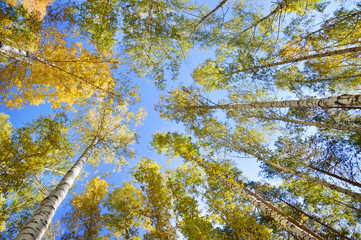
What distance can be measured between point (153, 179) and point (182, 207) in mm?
1653

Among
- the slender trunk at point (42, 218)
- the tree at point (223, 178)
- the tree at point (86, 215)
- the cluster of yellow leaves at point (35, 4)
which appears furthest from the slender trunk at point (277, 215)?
the cluster of yellow leaves at point (35, 4)

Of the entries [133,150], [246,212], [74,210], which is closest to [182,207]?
[246,212]

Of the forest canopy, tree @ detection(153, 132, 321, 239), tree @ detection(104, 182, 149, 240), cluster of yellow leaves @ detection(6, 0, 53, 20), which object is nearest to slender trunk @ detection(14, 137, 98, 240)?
the forest canopy

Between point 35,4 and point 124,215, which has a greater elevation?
point 35,4

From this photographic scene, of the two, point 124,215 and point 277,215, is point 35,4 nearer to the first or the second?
point 124,215

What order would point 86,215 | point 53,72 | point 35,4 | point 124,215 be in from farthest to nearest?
point 35,4, point 124,215, point 86,215, point 53,72

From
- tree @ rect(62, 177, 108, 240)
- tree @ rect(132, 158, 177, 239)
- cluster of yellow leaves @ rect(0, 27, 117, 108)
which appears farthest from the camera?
tree @ rect(62, 177, 108, 240)

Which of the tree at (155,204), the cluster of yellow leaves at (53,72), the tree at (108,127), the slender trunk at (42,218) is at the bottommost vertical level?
the slender trunk at (42,218)

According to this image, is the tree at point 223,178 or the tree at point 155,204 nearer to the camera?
the tree at point 223,178

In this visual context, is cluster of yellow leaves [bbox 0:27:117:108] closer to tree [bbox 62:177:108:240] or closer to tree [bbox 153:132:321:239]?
tree [bbox 153:132:321:239]

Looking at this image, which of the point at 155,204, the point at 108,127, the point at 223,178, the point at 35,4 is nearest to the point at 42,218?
the point at 155,204

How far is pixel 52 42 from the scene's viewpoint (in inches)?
193

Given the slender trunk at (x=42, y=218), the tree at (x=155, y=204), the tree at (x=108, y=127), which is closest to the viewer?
the slender trunk at (x=42, y=218)

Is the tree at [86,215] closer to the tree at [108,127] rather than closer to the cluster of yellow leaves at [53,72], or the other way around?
the tree at [108,127]
